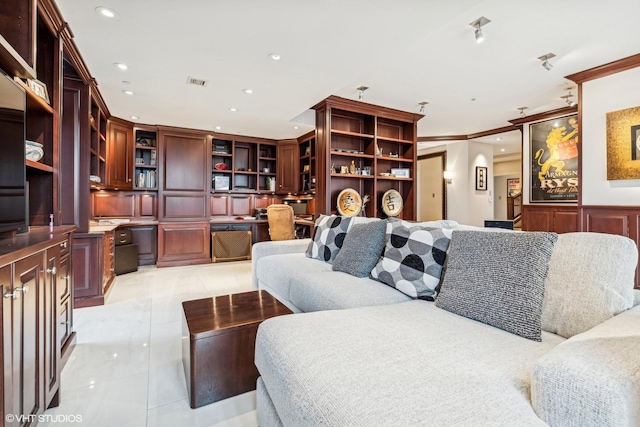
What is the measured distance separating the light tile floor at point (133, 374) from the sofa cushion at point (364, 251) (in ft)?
3.35

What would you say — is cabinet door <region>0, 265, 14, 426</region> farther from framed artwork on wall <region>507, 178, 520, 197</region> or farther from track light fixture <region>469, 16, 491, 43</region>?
framed artwork on wall <region>507, 178, 520, 197</region>

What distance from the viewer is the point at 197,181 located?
17.8ft

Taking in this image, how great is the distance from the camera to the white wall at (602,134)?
10.4 ft

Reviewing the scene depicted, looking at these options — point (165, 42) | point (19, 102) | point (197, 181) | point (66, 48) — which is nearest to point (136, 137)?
point (197, 181)

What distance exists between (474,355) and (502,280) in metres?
0.40

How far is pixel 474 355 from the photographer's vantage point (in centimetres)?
101

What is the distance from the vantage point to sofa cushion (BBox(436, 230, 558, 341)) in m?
1.18

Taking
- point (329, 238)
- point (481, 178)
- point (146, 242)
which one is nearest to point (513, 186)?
point (481, 178)

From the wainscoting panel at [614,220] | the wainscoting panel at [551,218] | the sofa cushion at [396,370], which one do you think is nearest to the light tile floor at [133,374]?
the sofa cushion at [396,370]

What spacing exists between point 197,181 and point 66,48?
3.08 metres

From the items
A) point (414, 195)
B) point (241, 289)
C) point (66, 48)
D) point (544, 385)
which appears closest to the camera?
point (544, 385)

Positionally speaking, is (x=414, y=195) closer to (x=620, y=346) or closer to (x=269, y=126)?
(x=269, y=126)

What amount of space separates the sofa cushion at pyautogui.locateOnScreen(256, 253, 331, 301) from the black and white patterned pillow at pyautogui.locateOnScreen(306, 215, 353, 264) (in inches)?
3.0

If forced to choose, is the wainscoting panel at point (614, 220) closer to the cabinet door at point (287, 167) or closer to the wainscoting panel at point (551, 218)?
the wainscoting panel at point (551, 218)
